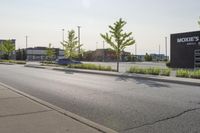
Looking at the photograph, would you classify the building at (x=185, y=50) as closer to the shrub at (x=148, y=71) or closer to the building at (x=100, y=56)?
the shrub at (x=148, y=71)

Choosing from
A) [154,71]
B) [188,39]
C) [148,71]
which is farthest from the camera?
[188,39]

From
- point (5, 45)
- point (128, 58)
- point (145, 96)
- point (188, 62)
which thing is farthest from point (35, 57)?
point (145, 96)

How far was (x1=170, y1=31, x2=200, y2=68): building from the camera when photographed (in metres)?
33.9

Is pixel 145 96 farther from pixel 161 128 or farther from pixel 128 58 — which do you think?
pixel 128 58

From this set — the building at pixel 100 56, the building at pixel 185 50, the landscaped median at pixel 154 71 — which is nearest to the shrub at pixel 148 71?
the landscaped median at pixel 154 71

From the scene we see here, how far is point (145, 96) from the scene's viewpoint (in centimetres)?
1138

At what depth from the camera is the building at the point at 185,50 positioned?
3388 centimetres

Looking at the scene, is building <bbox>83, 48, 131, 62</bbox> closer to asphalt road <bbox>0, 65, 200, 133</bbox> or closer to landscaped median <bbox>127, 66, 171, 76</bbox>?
landscaped median <bbox>127, 66, 171, 76</bbox>

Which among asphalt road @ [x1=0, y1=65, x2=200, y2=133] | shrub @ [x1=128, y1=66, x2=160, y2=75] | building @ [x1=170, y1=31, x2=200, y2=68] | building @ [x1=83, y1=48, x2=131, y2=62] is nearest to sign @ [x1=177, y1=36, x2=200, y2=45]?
building @ [x1=170, y1=31, x2=200, y2=68]

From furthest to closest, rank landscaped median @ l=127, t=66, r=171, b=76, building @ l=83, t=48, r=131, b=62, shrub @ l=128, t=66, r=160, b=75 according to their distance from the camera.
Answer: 1. building @ l=83, t=48, r=131, b=62
2. shrub @ l=128, t=66, r=160, b=75
3. landscaped median @ l=127, t=66, r=171, b=76

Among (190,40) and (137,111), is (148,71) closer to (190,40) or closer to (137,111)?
(190,40)

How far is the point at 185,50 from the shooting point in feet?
116

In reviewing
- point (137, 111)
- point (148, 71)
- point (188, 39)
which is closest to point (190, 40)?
point (188, 39)

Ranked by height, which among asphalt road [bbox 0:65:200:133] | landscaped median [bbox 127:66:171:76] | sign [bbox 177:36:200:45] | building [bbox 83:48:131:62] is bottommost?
asphalt road [bbox 0:65:200:133]
